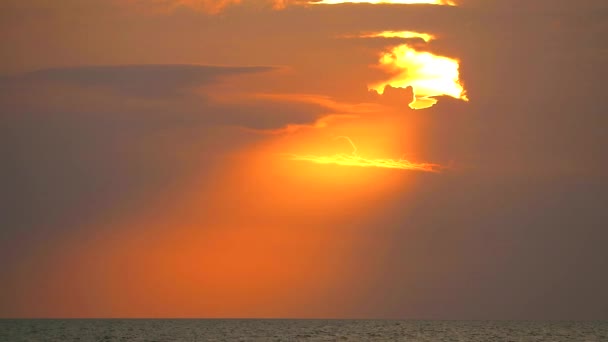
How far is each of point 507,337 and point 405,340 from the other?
1719 cm

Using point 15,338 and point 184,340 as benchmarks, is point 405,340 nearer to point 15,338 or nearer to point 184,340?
point 184,340

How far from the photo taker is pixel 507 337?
157750 millimetres

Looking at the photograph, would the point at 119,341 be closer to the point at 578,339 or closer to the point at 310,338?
the point at 310,338

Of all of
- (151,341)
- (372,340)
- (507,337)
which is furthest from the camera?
(507,337)

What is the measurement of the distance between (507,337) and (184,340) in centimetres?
4521

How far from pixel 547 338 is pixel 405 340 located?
23305mm

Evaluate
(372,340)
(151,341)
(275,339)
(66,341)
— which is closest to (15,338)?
(66,341)

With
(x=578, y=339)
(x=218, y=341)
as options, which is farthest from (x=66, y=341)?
(x=578, y=339)

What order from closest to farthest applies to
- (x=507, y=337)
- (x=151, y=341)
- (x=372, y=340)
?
(x=151, y=341), (x=372, y=340), (x=507, y=337)

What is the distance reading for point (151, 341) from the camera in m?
137

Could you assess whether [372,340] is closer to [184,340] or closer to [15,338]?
[184,340]

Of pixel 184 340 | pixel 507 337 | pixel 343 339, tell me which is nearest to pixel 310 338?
Result: pixel 343 339

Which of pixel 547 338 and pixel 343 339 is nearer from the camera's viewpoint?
pixel 343 339

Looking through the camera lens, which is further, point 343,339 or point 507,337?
point 507,337
